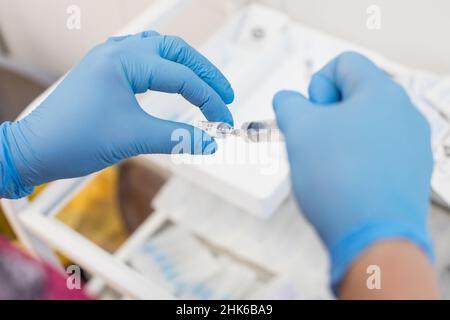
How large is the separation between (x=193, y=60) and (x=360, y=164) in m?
0.37

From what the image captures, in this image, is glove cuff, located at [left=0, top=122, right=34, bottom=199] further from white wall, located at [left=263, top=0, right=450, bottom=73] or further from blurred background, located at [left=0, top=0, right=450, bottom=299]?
white wall, located at [left=263, top=0, right=450, bottom=73]

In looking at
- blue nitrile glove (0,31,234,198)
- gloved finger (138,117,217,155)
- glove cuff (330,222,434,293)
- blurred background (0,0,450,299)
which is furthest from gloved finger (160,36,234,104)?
glove cuff (330,222,434,293)

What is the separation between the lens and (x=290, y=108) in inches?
27.4

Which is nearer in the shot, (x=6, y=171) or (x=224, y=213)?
(x=6, y=171)

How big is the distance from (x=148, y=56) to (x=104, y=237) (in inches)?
37.7

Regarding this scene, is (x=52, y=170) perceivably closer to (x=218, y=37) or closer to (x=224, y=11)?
(x=218, y=37)

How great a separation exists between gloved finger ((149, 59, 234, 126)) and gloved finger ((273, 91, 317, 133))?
5.7 inches

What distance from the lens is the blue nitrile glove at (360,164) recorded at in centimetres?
57

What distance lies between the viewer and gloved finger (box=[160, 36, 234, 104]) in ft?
2.77


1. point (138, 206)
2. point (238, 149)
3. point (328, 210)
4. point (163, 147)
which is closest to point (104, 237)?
point (138, 206)

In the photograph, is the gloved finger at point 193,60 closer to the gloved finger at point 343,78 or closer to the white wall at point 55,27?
the gloved finger at point 343,78

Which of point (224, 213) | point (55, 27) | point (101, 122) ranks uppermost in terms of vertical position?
point (101, 122)

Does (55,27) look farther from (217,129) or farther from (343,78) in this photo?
(343,78)

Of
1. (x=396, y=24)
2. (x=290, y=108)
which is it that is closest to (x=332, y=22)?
(x=396, y=24)
